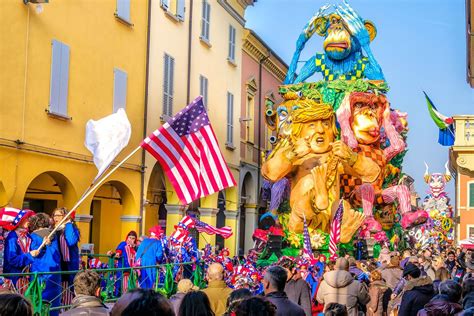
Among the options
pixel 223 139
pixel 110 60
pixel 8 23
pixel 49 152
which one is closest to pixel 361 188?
pixel 223 139

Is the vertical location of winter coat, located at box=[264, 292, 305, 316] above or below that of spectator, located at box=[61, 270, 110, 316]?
below

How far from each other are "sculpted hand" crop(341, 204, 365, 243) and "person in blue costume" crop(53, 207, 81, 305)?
51.5 ft

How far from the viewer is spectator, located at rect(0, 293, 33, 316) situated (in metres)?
3.89

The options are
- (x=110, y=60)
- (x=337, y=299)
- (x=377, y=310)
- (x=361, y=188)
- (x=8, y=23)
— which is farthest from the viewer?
(x=361, y=188)

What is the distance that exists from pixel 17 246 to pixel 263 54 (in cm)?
2620

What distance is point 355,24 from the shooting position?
30.5 m

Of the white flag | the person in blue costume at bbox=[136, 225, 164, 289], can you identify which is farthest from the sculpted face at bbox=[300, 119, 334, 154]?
the white flag

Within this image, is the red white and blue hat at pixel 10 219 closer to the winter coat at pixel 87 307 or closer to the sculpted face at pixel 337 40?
the winter coat at pixel 87 307

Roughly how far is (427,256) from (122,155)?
8.31 metres

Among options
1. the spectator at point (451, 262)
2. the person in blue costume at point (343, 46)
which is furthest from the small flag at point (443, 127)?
the spectator at point (451, 262)

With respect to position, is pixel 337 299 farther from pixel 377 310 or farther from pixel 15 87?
pixel 15 87

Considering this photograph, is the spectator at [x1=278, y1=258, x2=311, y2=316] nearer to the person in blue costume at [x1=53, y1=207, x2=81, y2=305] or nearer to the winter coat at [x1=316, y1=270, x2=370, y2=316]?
the winter coat at [x1=316, y1=270, x2=370, y2=316]

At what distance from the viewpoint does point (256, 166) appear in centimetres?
3547

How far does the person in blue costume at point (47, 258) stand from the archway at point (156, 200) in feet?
45.5
